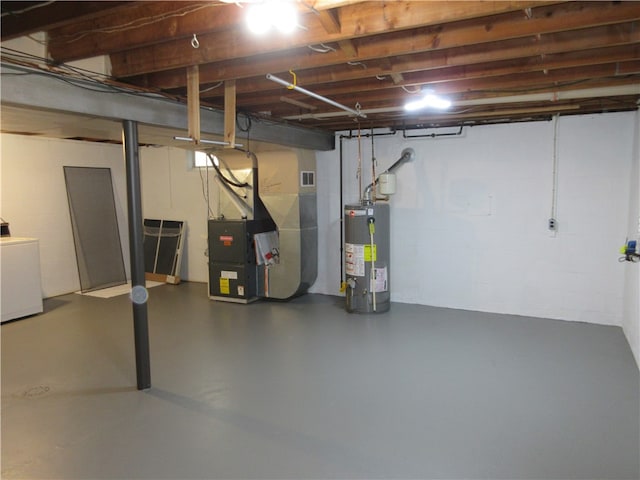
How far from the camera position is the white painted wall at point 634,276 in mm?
3674

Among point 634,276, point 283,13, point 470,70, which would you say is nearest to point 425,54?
point 470,70

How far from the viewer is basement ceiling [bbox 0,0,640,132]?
2.13m

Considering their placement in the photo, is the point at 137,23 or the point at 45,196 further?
the point at 45,196

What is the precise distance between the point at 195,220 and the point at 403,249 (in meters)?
3.36

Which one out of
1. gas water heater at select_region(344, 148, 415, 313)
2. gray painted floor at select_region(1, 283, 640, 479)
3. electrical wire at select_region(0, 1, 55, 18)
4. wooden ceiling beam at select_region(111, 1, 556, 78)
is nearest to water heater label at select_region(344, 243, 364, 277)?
gas water heater at select_region(344, 148, 415, 313)

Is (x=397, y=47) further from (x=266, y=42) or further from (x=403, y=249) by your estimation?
(x=403, y=249)

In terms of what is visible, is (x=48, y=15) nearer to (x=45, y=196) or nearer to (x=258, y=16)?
(x=258, y=16)

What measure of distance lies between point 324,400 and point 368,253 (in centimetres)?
223

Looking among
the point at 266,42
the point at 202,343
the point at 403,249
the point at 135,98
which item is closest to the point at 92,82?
the point at 135,98

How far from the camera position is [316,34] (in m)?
2.30

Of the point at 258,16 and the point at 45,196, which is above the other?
the point at 258,16

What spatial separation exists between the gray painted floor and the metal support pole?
242 mm

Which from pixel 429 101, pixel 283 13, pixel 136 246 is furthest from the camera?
pixel 429 101

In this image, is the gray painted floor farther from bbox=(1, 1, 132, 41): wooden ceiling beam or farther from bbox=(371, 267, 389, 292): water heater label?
bbox=(1, 1, 132, 41): wooden ceiling beam
